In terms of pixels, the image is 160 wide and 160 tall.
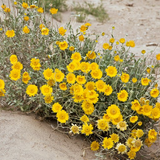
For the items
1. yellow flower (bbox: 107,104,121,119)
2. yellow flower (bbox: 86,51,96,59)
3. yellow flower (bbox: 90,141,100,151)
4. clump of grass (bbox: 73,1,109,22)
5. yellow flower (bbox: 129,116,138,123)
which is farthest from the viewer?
clump of grass (bbox: 73,1,109,22)

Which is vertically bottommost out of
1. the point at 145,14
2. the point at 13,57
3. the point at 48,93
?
the point at 145,14

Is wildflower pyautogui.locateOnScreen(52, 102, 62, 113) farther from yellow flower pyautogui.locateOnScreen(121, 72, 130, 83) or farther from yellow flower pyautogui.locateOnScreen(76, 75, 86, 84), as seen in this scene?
yellow flower pyautogui.locateOnScreen(121, 72, 130, 83)

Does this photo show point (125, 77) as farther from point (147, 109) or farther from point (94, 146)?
point (94, 146)

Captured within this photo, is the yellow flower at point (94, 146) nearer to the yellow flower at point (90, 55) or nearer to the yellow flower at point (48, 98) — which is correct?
the yellow flower at point (48, 98)

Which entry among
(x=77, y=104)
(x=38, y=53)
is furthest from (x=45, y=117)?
(x=38, y=53)

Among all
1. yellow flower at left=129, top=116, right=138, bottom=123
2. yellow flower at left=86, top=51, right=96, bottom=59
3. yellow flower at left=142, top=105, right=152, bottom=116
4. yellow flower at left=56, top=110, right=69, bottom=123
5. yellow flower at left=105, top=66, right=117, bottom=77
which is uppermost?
yellow flower at left=86, top=51, right=96, bottom=59

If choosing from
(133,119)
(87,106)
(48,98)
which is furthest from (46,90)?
(133,119)

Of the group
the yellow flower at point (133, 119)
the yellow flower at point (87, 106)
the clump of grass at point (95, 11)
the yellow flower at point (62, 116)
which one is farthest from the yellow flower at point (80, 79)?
the clump of grass at point (95, 11)

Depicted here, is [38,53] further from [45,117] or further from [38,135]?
[38,135]

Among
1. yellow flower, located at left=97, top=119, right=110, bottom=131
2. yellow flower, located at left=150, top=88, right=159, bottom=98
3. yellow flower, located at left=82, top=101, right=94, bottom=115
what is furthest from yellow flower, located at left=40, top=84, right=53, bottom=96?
yellow flower, located at left=150, top=88, right=159, bottom=98

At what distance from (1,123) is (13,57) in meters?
0.61

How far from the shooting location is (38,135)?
6.91 feet

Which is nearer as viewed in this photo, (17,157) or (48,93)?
(17,157)

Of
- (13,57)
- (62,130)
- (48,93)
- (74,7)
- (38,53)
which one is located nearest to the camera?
(48,93)
